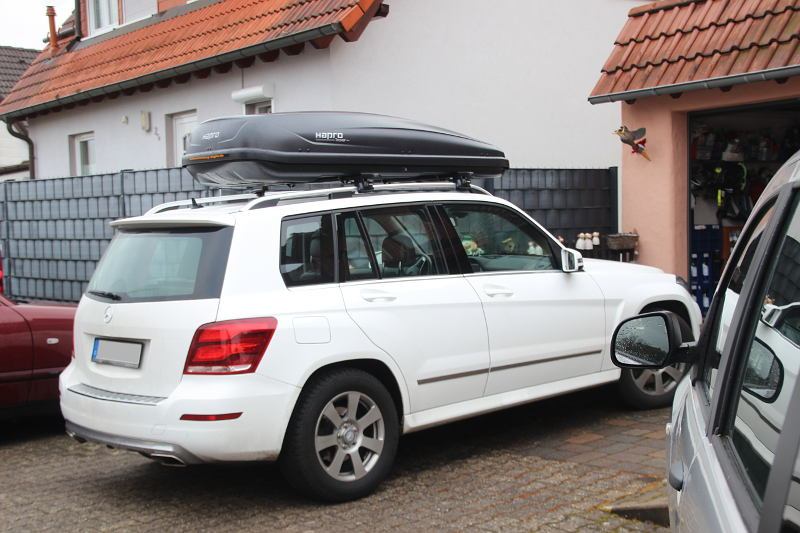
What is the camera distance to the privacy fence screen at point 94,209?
1081cm

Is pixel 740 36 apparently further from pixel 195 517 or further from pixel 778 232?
pixel 778 232

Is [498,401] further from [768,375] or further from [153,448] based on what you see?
[768,375]

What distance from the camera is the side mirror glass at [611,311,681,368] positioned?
117 inches

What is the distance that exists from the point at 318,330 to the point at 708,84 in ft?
18.0

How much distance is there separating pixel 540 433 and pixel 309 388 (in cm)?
225

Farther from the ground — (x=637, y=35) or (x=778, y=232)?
(x=637, y=35)

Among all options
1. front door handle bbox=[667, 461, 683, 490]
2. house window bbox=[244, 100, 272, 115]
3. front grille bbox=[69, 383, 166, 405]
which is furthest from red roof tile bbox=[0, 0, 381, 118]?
front door handle bbox=[667, 461, 683, 490]

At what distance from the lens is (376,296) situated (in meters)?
5.63

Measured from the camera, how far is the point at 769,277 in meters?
2.21

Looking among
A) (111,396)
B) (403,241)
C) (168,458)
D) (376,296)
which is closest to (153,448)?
(168,458)

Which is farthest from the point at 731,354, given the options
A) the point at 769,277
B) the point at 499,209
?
the point at 499,209

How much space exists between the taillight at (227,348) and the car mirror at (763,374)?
3226 millimetres

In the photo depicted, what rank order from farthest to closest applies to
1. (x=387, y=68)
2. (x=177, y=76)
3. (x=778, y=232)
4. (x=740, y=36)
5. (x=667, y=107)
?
(x=177, y=76), (x=387, y=68), (x=667, y=107), (x=740, y=36), (x=778, y=232)

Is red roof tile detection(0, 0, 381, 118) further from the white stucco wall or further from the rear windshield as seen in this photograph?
the rear windshield
